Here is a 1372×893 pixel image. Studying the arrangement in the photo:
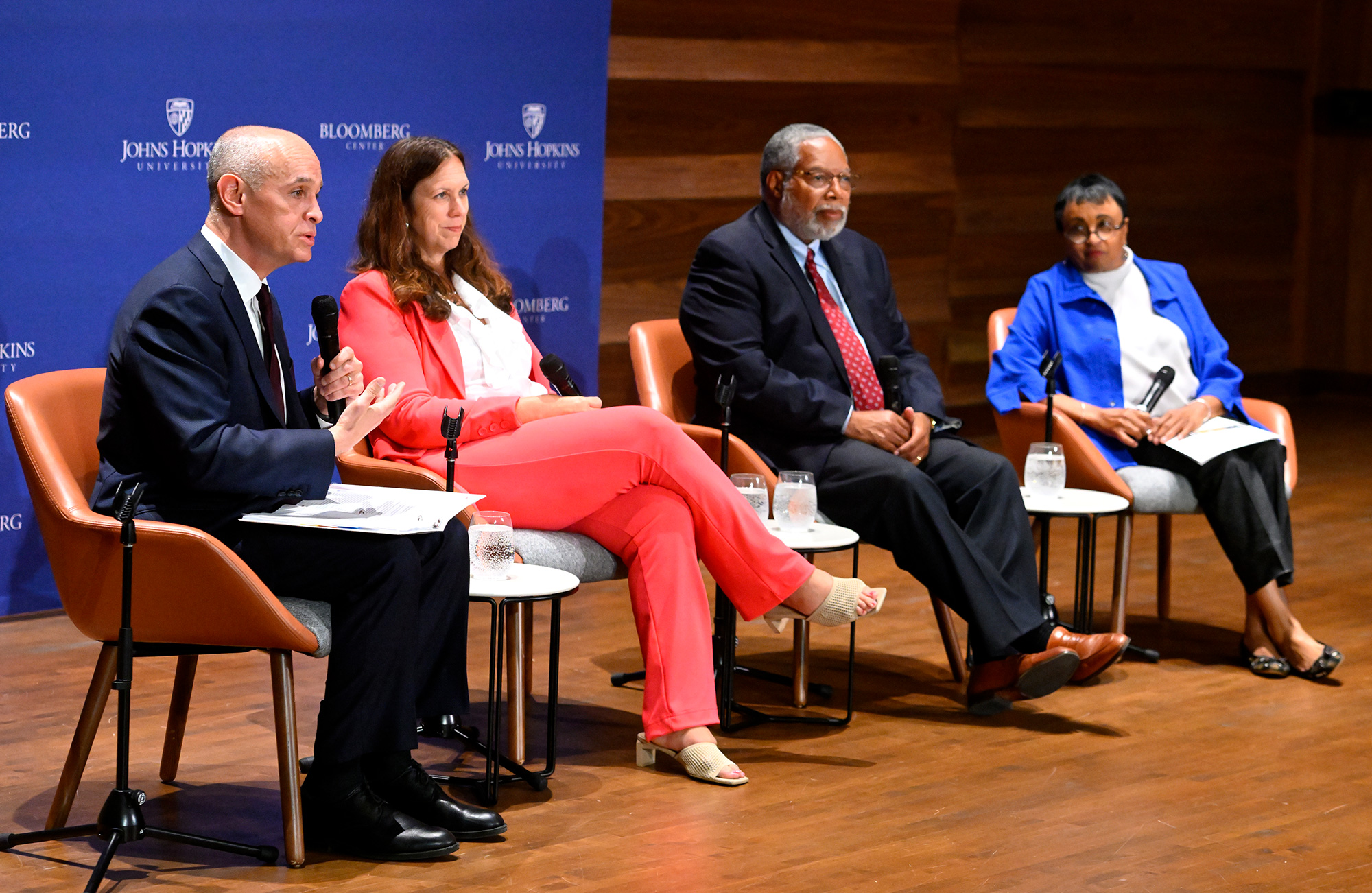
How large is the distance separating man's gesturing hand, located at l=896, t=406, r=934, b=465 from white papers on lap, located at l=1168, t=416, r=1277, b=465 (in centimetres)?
76

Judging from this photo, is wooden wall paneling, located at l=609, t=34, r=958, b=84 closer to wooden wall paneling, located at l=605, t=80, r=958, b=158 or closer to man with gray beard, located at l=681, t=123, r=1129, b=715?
wooden wall paneling, located at l=605, t=80, r=958, b=158

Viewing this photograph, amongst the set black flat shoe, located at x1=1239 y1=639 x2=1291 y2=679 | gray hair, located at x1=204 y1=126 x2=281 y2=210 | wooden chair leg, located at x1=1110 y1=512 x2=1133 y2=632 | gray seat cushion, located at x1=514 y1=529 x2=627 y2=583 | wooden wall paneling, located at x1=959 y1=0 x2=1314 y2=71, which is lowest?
black flat shoe, located at x1=1239 y1=639 x2=1291 y2=679

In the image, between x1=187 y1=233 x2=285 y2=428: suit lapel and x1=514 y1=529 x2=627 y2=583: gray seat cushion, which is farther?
x1=514 y1=529 x2=627 y2=583: gray seat cushion

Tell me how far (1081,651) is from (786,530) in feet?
2.84

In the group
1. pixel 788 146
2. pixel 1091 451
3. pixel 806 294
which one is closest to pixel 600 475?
pixel 806 294

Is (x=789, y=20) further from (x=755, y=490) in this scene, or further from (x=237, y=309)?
(x=237, y=309)

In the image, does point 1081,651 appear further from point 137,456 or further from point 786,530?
point 137,456

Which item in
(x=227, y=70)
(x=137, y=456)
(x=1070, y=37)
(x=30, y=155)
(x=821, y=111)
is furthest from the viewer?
(x=1070, y=37)

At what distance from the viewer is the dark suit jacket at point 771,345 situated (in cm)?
401

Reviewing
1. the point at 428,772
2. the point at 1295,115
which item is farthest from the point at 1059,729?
the point at 1295,115

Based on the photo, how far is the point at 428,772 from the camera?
3479 mm

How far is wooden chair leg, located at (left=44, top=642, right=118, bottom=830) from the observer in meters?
2.96

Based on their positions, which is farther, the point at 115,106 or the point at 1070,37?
the point at 1070,37

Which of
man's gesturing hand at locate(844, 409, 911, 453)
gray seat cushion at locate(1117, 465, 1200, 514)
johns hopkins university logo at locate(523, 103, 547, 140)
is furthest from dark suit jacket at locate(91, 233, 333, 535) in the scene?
johns hopkins university logo at locate(523, 103, 547, 140)
